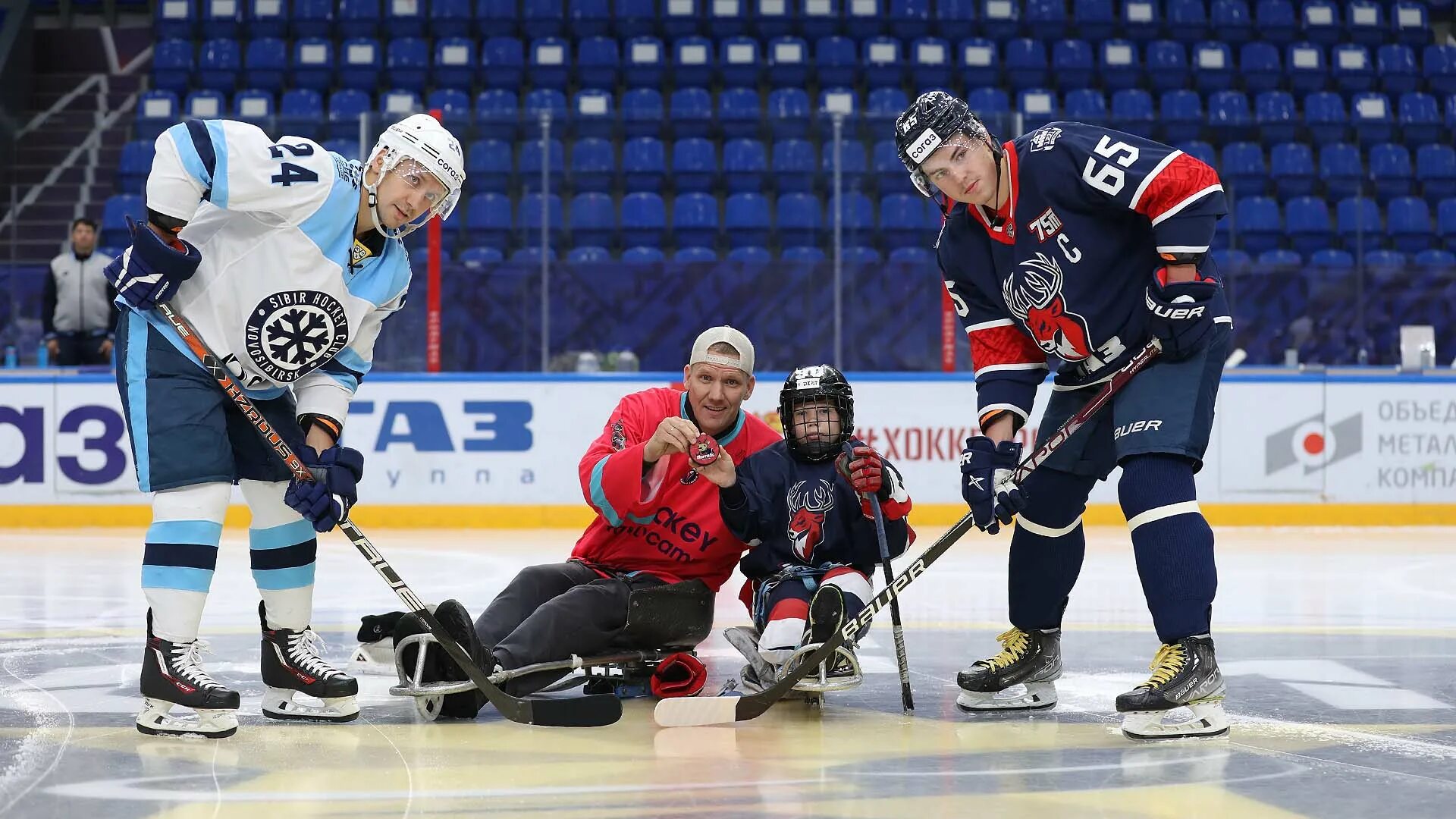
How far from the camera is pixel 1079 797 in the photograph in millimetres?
2332

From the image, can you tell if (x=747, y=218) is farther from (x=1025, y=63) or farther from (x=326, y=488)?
(x=326, y=488)

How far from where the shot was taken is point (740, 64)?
443 inches

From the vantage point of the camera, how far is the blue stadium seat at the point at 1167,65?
38.0ft

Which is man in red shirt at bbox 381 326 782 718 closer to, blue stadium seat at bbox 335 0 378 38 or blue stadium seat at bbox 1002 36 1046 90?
blue stadium seat at bbox 1002 36 1046 90

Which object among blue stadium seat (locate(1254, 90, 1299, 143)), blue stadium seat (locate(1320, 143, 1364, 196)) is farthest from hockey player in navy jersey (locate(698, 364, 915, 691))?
blue stadium seat (locate(1254, 90, 1299, 143))

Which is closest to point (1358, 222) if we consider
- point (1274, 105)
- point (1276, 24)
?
point (1274, 105)

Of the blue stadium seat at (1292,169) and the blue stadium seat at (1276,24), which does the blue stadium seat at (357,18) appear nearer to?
the blue stadium seat at (1292,169)

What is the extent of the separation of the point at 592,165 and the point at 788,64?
3.75m

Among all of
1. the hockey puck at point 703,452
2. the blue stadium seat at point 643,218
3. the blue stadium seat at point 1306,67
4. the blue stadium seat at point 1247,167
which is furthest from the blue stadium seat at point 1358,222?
the hockey puck at point 703,452

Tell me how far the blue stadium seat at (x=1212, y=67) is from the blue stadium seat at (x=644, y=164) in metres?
4.98

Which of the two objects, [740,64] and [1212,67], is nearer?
[740,64]

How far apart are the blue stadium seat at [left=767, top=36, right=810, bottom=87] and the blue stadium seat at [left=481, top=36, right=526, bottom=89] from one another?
188 cm

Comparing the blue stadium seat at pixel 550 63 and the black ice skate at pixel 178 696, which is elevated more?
the blue stadium seat at pixel 550 63

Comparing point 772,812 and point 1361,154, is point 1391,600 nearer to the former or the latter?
point 772,812
